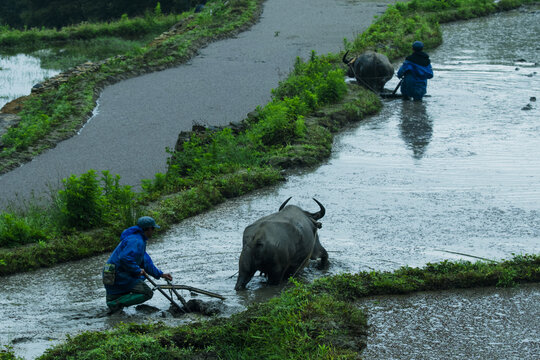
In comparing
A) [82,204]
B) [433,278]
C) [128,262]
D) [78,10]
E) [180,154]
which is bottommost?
[78,10]

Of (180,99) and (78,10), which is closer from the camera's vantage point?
(180,99)

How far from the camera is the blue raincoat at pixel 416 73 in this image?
53.9 feet

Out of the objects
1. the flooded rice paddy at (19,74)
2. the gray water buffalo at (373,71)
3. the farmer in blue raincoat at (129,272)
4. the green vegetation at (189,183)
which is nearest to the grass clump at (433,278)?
the farmer in blue raincoat at (129,272)

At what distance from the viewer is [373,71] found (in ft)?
57.7

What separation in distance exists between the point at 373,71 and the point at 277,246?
35.9 ft

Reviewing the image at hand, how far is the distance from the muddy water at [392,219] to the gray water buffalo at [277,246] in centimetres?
26

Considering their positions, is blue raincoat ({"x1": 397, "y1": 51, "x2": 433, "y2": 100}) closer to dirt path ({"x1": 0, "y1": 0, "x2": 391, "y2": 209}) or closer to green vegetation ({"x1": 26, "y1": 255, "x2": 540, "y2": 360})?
dirt path ({"x1": 0, "y1": 0, "x2": 391, "y2": 209})

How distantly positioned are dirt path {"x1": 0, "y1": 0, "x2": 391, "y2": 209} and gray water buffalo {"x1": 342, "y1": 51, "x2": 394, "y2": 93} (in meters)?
2.27

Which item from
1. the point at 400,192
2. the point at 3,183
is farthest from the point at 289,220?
the point at 3,183

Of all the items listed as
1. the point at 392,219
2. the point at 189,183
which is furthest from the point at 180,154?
the point at 392,219

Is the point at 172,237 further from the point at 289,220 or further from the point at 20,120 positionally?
the point at 20,120

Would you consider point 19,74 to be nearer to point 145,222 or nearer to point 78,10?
point 145,222

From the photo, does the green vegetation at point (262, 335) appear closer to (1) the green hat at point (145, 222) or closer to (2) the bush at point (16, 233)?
(1) the green hat at point (145, 222)

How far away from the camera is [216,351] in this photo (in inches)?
246
